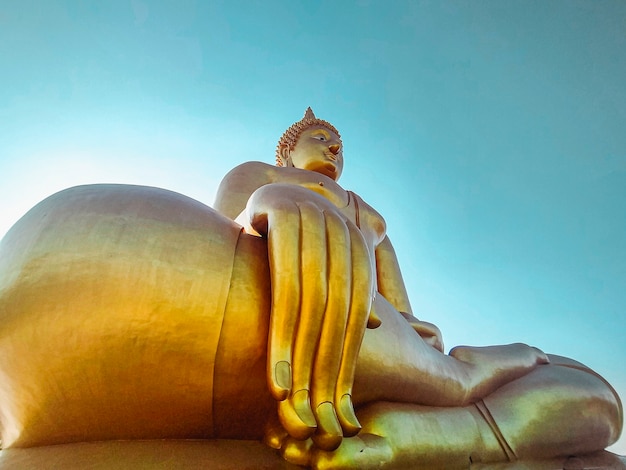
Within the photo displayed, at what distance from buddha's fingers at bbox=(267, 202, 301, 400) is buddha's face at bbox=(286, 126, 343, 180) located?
2.29 meters

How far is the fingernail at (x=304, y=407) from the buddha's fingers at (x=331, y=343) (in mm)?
60

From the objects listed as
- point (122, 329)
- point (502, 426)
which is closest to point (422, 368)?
point (502, 426)

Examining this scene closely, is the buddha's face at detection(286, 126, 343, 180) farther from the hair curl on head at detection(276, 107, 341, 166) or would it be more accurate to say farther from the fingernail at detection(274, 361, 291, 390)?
the fingernail at detection(274, 361, 291, 390)

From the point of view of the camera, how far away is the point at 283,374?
4.90 feet

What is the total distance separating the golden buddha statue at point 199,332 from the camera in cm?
153

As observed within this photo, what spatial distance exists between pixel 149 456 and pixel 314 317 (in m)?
0.71

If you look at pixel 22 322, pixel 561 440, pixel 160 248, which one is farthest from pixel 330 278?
pixel 561 440

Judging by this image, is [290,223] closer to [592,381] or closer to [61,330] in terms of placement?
[61,330]

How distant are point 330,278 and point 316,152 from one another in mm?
2557

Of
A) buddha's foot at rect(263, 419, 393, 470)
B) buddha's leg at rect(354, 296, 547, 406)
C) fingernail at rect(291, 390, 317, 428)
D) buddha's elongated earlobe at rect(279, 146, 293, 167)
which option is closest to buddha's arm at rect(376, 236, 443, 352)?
buddha's leg at rect(354, 296, 547, 406)

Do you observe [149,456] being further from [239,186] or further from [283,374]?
[239,186]

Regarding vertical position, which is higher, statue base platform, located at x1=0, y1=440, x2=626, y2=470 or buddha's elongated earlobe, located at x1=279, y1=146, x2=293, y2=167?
buddha's elongated earlobe, located at x1=279, y1=146, x2=293, y2=167

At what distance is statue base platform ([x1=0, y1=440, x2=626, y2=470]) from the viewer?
1509 mm

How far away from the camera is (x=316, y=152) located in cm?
411
